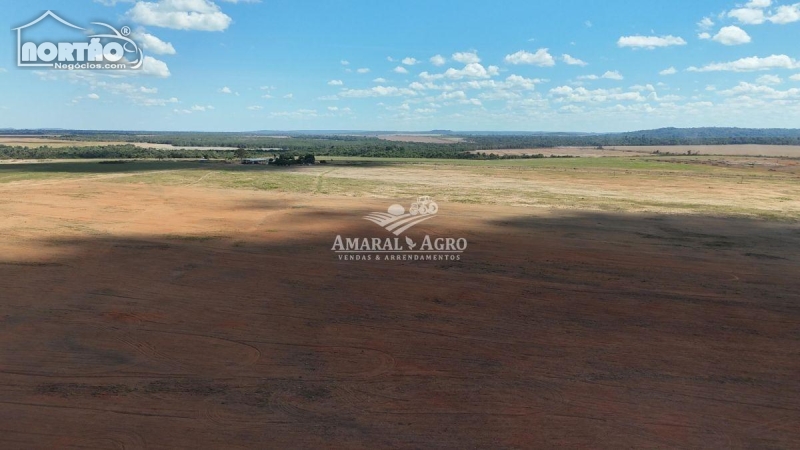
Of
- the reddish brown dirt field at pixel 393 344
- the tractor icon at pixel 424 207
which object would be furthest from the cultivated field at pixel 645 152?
the reddish brown dirt field at pixel 393 344

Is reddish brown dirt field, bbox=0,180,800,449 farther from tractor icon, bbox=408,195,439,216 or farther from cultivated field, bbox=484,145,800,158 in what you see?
cultivated field, bbox=484,145,800,158

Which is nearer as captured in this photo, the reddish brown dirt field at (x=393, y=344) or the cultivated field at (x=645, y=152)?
the reddish brown dirt field at (x=393, y=344)

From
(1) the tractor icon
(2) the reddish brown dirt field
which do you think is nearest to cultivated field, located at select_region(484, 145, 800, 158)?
(1) the tractor icon

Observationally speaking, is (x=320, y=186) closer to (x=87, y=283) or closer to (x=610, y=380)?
(x=87, y=283)

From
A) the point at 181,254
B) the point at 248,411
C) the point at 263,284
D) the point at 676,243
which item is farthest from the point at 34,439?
the point at 676,243

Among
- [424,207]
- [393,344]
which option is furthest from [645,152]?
[393,344]

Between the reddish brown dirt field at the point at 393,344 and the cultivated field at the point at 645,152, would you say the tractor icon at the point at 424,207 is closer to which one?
the reddish brown dirt field at the point at 393,344
